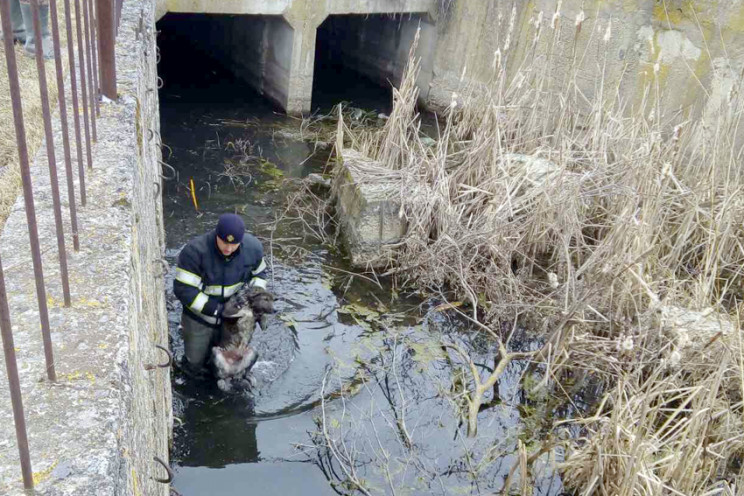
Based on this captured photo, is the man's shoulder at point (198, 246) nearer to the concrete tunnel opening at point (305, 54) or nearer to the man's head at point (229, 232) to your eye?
the man's head at point (229, 232)

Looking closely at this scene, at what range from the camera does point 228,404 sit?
5.44 m

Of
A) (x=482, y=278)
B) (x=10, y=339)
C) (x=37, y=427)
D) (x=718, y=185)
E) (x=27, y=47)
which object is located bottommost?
(x=482, y=278)

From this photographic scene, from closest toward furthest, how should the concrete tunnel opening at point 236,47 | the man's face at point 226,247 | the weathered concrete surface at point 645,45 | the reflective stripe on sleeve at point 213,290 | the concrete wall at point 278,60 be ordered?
the man's face at point 226,247 < the reflective stripe on sleeve at point 213,290 < the weathered concrete surface at point 645,45 < the concrete wall at point 278,60 < the concrete tunnel opening at point 236,47

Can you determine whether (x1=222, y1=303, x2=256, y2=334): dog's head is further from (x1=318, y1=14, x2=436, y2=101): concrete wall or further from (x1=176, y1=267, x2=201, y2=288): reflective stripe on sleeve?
(x1=318, y1=14, x2=436, y2=101): concrete wall

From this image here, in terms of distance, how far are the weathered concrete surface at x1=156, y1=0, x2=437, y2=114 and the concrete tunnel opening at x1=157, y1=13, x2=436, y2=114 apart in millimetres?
19

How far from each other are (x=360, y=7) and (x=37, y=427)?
11502mm

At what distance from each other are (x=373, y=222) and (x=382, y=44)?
8595 millimetres

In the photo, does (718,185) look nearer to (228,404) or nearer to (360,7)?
(228,404)

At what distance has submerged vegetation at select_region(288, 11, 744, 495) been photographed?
4.59 metres

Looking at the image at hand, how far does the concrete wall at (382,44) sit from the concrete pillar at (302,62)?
1.56 meters

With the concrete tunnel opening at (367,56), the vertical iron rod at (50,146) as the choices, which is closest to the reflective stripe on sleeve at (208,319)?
the vertical iron rod at (50,146)

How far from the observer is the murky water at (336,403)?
4844 millimetres

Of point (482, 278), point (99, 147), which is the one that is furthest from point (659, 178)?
point (99, 147)

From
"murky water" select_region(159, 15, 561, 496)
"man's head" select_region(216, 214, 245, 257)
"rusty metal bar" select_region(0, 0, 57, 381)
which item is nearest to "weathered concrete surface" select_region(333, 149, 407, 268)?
"murky water" select_region(159, 15, 561, 496)
